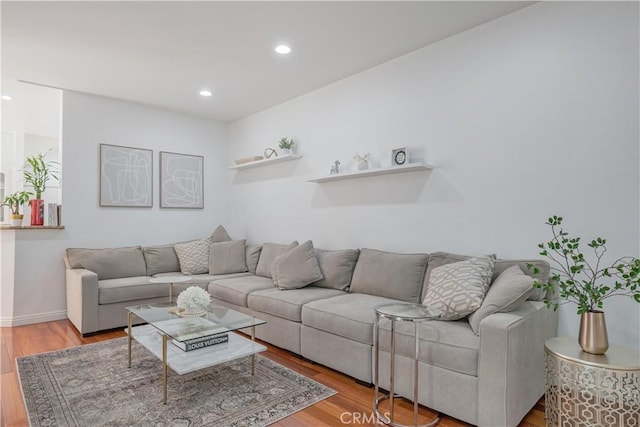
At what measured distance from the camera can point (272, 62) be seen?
3.39 metres

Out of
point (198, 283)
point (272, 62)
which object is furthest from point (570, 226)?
point (198, 283)

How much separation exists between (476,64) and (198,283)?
339 cm

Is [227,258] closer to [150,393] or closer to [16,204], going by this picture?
[150,393]

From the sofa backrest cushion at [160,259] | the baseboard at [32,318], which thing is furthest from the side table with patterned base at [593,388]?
the baseboard at [32,318]

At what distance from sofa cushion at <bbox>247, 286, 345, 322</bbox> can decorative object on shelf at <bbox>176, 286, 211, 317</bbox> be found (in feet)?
2.03

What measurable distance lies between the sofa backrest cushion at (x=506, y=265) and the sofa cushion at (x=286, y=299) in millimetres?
856

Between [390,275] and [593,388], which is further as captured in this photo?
[390,275]

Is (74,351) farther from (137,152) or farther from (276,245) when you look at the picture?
(137,152)

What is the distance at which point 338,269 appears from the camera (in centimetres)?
334

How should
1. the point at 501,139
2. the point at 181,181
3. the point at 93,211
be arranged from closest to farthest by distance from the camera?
the point at 501,139
the point at 93,211
the point at 181,181

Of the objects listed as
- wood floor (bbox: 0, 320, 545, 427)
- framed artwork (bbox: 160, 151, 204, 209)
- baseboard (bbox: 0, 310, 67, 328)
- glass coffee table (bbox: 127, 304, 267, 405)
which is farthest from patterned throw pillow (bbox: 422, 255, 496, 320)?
baseboard (bbox: 0, 310, 67, 328)

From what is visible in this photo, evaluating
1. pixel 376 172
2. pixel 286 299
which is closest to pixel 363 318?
pixel 286 299

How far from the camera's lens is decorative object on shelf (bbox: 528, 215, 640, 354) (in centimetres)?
175

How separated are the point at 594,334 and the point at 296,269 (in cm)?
226
